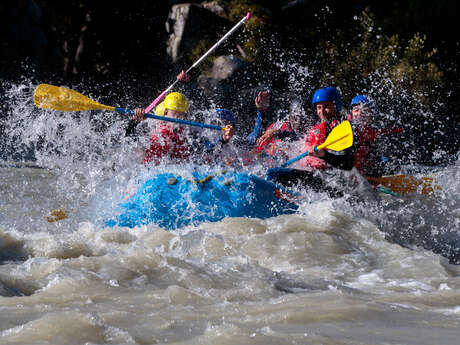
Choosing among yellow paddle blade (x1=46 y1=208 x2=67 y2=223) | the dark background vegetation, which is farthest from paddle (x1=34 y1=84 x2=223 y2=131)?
the dark background vegetation

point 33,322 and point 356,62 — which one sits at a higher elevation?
point 356,62

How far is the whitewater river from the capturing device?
201 cm

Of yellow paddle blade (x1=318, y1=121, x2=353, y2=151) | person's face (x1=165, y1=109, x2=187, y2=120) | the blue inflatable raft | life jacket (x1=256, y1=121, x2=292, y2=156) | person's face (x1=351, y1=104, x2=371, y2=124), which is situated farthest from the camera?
life jacket (x1=256, y1=121, x2=292, y2=156)

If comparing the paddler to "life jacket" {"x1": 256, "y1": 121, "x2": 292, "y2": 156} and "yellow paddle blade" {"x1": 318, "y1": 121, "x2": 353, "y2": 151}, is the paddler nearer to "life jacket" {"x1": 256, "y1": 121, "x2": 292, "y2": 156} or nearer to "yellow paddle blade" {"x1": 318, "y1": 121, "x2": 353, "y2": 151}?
"yellow paddle blade" {"x1": 318, "y1": 121, "x2": 353, "y2": 151}

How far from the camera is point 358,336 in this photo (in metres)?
1.96

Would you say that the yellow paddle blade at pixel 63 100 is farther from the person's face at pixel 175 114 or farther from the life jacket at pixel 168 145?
the person's face at pixel 175 114

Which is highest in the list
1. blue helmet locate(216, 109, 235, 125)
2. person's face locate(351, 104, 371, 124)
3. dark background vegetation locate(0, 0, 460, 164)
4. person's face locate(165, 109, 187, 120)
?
dark background vegetation locate(0, 0, 460, 164)

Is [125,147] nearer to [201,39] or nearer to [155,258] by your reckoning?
[155,258]

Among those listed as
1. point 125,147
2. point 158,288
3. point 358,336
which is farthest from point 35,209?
point 358,336

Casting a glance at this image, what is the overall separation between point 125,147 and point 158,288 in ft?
7.85

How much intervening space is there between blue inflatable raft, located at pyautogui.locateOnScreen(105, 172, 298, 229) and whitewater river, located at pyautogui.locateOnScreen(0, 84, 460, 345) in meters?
0.14

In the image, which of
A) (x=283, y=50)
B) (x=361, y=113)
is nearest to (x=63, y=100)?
(x=361, y=113)

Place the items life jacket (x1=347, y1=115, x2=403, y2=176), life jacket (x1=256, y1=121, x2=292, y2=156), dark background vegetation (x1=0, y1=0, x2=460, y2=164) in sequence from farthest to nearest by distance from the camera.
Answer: dark background vegetation (x1=0, y1=0, x2=460, y2=164) < life jacket (x1=256, y1=121, x2=292, y2=156) < life jacket (x1=347, y1=115, x2=403, y2=176)

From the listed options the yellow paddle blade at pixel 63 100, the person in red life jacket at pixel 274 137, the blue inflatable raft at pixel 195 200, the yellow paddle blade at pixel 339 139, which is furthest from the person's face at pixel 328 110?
the yellow paddle blade at pixel 63 100
